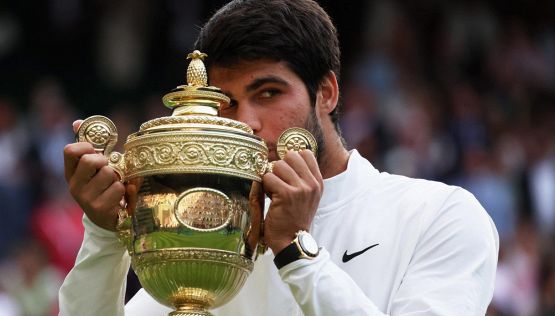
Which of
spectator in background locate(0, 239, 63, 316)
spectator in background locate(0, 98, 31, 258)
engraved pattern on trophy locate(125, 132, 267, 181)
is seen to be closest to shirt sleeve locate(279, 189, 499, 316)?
engraved pattern on trophy locate(125, 132, 267, 181)

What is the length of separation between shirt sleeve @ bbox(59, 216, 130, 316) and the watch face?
56cm

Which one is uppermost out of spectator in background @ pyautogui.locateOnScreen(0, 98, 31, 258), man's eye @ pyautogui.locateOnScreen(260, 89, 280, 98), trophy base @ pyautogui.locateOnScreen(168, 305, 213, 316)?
spectator in background @ pyautogui.locateOnScreen(0, 98, 31, 258)

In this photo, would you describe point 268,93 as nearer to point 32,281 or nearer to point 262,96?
point 262,96

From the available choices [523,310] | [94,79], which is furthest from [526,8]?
[523,310]

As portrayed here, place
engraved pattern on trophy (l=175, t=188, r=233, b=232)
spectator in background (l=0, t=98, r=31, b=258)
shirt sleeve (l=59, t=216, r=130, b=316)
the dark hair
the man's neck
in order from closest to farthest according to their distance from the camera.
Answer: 1. engraved pattern on trophy (l=175, t=188, r=233, b=232)
2. shirt sleeve (l=59, t=216, r=130, b=316)
3. the dark hair
4. the man's neck
5. spectator in background (l=0, t=98, r=31, b=258)

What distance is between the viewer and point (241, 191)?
13.0 feet

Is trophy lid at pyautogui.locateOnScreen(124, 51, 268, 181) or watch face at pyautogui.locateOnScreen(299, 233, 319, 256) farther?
watch face at pyautogui.locateOnScreen(299, 233, 319, 256)

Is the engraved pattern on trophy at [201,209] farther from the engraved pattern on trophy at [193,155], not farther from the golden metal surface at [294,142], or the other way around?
the golden metal surface at [294,142]

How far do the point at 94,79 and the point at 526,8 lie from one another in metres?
4.48

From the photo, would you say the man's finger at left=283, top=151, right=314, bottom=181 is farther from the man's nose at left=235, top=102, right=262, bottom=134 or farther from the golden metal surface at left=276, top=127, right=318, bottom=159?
the man's nose at left=235, top=102, right=262, bottom=134

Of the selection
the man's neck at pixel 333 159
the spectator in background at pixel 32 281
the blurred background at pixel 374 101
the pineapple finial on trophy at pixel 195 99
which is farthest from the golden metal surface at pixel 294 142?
the spectator in background at pixel 32 281

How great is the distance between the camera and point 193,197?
12.8 feet

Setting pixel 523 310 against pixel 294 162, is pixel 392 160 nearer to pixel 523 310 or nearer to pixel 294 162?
pixel 523 310

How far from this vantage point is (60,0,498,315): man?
13.2 ft
